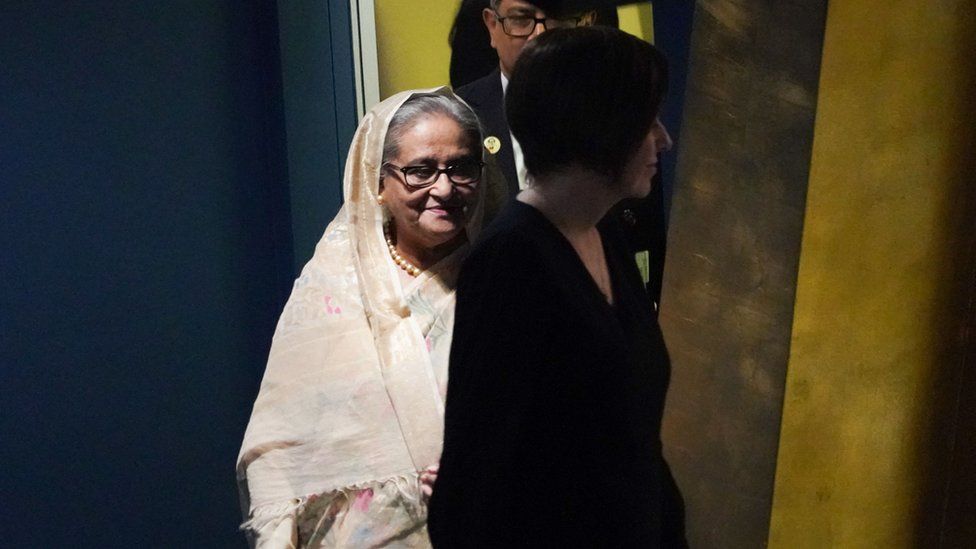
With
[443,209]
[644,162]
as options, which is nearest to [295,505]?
[443,209]

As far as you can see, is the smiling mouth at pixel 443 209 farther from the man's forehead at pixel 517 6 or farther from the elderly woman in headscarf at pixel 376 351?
the man's forehead at pixel 517 6

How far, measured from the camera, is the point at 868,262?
134 cm

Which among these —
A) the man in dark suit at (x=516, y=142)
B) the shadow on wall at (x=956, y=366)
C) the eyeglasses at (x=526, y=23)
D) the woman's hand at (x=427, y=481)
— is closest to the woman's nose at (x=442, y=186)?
the man in dark suit at (x=516, y=142)

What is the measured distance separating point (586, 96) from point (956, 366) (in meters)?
0.60

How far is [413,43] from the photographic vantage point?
2297 millimetres

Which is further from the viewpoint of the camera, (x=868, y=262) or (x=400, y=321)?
(x=400, y=321)

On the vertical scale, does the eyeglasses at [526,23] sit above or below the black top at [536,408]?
above

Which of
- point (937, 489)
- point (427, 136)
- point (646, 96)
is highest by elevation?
point (646, 96)

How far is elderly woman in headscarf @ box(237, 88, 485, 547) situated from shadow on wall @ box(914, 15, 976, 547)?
26.7 inches

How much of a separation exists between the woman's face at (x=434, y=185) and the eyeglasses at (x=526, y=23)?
20 centimetres

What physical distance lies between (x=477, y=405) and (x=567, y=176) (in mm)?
244

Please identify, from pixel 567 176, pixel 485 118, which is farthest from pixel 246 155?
pixel 567 176

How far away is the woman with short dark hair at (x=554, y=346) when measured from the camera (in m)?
1.07

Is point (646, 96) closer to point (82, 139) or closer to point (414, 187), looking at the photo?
point (414, 187)
